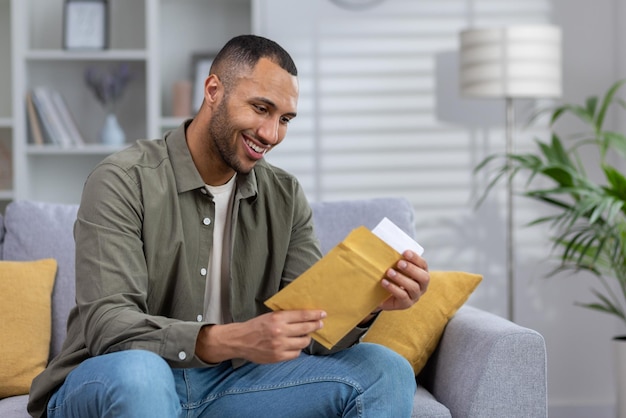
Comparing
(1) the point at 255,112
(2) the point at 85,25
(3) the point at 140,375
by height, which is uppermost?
(2) the point at 85,25

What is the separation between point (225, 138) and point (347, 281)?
44 cm

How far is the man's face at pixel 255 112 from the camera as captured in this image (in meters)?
1.77

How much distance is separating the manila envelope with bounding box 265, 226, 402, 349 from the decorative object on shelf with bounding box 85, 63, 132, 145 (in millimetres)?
2124

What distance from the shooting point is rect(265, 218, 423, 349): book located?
1.52 m

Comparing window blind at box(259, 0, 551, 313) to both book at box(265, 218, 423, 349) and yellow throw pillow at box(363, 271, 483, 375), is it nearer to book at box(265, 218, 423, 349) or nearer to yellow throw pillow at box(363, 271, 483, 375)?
yellow throw pillow at box(363, 271, 483, 375)

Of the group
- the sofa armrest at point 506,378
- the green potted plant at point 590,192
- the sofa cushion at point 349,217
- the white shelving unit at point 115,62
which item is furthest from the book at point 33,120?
the sofa armrest at point 506,378

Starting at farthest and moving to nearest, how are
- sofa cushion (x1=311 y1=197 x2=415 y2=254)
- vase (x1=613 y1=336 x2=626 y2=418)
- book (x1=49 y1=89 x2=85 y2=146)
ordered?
book (x1=49 y1=89 x2=85 y2=146)
vase (x1=613 y1=336 x2=626 y2=418)
sofa cushion (x1=311 y1=197 x2=415 y2=254)

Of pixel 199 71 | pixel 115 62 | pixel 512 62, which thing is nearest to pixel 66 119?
pixel 115 62

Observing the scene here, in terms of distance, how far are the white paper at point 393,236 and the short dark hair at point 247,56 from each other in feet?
1.39

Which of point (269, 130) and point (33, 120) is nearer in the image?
point (269, 130)

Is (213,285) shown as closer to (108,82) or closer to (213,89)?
(213,89)

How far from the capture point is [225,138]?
1810 mm

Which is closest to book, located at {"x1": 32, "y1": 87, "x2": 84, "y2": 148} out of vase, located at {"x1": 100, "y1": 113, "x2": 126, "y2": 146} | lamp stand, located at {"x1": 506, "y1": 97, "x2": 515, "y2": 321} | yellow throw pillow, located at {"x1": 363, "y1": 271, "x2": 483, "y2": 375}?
vase, located at {"x1": 100, "y1": 113, "x2": 126, "y2": 146}

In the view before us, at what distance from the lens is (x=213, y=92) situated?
1.84 m
